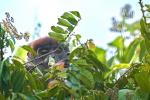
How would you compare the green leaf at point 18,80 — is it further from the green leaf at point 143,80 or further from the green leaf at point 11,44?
the green leaf at point 143,80

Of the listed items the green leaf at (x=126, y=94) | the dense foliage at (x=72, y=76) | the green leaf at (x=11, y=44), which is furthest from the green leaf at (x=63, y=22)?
the green leaf at (x=126, y=94)

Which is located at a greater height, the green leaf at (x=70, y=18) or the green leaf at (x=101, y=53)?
the green leaf at (x=70, y=18)

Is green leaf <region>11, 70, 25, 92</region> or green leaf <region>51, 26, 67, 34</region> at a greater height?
green leaf <region>51, 26, 67, 34</region>

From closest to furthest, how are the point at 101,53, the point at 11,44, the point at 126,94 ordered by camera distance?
1. the point at 126,94
2. the point at 11,44
3. the point at 101,53

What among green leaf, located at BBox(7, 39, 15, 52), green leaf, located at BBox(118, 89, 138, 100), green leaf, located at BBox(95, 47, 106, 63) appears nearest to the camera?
green leaf, located at BBox(118, 89, 138, 100)

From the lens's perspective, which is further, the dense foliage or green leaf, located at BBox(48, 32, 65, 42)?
green leaf, located at BBox(48, 32, 65, 42)

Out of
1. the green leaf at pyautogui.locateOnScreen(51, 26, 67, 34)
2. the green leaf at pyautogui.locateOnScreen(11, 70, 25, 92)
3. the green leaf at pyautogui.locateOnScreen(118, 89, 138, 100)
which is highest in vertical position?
the green leaf at pyautogui.locateOnScreen(51, 26, 67, 34)

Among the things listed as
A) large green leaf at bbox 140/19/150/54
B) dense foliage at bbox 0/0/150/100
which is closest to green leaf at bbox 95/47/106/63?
dense foliage at bbox 0/0/150/100

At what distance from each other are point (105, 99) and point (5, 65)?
279 millimetres

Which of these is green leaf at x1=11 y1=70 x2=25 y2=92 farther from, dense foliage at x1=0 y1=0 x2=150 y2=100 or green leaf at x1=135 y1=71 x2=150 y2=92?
green leaf at x1=135 y1=71 x2=150 y2=92

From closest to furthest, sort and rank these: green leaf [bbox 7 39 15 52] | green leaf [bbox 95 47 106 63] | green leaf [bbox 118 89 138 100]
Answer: green leaf [bbox 118 89 138 100], green leaf [bbox 7 39 15 52], green leaf [bbox 95 47 106 63]

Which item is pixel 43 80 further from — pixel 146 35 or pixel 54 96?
pixel 146 35

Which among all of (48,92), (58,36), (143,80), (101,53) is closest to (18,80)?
(48,92)

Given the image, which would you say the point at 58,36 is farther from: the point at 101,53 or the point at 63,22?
the point at 101,53
